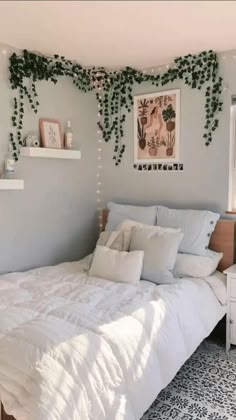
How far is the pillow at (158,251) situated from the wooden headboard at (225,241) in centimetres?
40

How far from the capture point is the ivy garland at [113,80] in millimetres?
2865

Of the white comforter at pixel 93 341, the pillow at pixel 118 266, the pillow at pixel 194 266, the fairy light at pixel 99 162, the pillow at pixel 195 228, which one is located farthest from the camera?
the fairy light at pixel 99 162

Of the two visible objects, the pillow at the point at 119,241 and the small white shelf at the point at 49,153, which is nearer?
the pillow at the point at 119,241

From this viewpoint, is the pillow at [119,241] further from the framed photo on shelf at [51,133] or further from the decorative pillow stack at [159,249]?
the framed photo on shelf at [51,133]

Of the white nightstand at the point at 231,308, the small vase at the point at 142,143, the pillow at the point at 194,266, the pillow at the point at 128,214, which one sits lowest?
the white nightstand at the point at 231,308

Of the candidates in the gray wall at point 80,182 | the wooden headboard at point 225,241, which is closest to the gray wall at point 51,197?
the gray wall at point 80,182

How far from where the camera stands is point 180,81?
3141 mm

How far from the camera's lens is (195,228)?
2.83 meters

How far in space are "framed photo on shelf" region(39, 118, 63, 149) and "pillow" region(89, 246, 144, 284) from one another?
3.57ft

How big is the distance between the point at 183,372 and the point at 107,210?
167 cm

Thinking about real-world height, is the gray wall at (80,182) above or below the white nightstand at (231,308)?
above

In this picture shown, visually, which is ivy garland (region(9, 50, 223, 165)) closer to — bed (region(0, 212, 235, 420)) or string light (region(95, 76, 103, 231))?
string light (region(95, 76, 103, 231))

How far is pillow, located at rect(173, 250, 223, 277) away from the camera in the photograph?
2689 millimetres

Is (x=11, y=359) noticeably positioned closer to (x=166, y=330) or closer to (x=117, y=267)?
(x=166, y=330)
